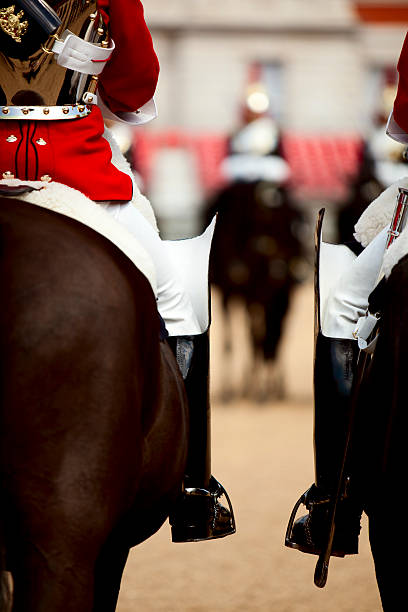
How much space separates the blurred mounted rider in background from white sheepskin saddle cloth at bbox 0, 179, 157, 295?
0.03 meters

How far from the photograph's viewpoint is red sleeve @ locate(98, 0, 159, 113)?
3.06 metres

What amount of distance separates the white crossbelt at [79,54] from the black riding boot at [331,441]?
109 cm

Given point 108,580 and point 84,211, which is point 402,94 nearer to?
point 84,211

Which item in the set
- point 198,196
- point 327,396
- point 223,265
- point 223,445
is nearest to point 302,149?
point 198,196

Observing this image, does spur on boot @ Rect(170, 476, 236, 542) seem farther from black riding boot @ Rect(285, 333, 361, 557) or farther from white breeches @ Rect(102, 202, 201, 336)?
white breeches @ Rect(102, 202, 201, 336)

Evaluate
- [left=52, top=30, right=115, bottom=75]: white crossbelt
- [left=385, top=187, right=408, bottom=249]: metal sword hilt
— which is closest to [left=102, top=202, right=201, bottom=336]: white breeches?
[left=52, top=30, right=115, bottom=75]: white crossbelt

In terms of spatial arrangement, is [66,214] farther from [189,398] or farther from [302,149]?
[302,149]

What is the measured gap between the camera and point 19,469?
2.20 m

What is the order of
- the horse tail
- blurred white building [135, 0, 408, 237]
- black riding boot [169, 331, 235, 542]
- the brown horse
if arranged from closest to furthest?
the brown horse → the horse tail → black riding boot [169, 331, 235, 542] → blurred white building [135, 0, 408, 237]

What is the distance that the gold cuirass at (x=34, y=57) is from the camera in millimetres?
2836

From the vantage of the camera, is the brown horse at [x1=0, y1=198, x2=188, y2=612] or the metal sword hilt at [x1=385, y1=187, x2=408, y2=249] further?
the metal sword hilt at [x1=385, y1=187, x2=408, y2=249]

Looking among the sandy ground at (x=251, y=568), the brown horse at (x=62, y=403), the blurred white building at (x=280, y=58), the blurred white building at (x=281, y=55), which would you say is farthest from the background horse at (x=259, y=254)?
the blurred white building at (x=281, y=55)

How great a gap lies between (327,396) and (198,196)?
16073 mm

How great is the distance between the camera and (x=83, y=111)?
2963 mm
